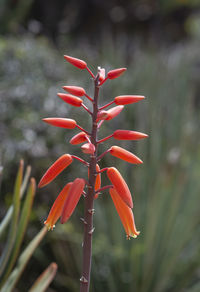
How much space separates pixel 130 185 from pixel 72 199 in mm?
2016

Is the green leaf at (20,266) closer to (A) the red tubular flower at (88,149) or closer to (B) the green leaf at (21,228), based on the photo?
(B) the green leaf at (21,228)

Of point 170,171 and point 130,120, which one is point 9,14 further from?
point 170,171

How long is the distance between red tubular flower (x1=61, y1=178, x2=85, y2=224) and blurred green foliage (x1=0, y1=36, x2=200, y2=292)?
1.51 meters

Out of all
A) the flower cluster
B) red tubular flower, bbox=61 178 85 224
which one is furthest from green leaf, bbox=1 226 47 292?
red tubular flower, bbox=61 178 85 224

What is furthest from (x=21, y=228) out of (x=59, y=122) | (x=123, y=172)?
(x=123, y=172)

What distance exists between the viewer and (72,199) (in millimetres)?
827

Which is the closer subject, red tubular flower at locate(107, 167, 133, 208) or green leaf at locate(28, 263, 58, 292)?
red tubular flower at locate(107, 167, 133, 208)

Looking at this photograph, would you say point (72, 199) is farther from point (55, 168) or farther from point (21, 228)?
point (21, 228)

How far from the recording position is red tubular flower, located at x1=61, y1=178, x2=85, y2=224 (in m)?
0.81

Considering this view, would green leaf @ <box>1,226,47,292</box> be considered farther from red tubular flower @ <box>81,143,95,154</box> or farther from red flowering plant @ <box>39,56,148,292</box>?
red tubular flower @ <box>81,143,95,154</box>

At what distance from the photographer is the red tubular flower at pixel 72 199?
810 mm

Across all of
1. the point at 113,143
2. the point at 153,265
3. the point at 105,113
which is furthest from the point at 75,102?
the point at 113,143

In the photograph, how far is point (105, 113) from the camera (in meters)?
0.83

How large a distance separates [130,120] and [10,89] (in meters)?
1.25
